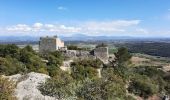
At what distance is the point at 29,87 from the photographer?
65.4ft

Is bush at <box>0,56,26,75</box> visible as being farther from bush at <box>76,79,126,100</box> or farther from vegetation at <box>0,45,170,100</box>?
bush at <box>76,79,126,100</box>

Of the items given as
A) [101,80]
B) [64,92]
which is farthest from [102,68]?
[64,92]

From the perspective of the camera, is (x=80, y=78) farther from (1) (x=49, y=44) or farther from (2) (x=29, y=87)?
(1) (x=49, y=44)

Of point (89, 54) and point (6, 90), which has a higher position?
point (6, 90)

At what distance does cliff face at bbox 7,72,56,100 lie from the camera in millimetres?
18564

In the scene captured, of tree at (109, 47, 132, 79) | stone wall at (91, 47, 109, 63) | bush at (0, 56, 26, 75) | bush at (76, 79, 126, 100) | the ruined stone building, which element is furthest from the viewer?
the ruined stone building

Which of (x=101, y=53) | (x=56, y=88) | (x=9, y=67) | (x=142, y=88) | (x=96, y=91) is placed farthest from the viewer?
(x=101, y=53)

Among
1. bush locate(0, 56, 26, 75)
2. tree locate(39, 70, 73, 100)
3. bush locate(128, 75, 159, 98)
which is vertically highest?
tree locate(39, 70, 73, 100)

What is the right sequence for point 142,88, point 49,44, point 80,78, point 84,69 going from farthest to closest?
point 49,44 → point 142,88 → point 84,69 → point 80,78

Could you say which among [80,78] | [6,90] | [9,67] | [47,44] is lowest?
[80,78]

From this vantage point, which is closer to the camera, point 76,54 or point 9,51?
point 9,51

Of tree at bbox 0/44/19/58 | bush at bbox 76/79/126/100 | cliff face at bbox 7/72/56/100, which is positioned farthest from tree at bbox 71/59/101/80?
cliff face at bbox 7/72/56/100

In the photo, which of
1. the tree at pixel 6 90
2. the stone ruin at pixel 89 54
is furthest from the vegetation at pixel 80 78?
the stone ruin at pixel 89 54

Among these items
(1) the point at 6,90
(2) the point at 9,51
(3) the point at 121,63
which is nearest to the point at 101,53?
(3) the point at 121,63
